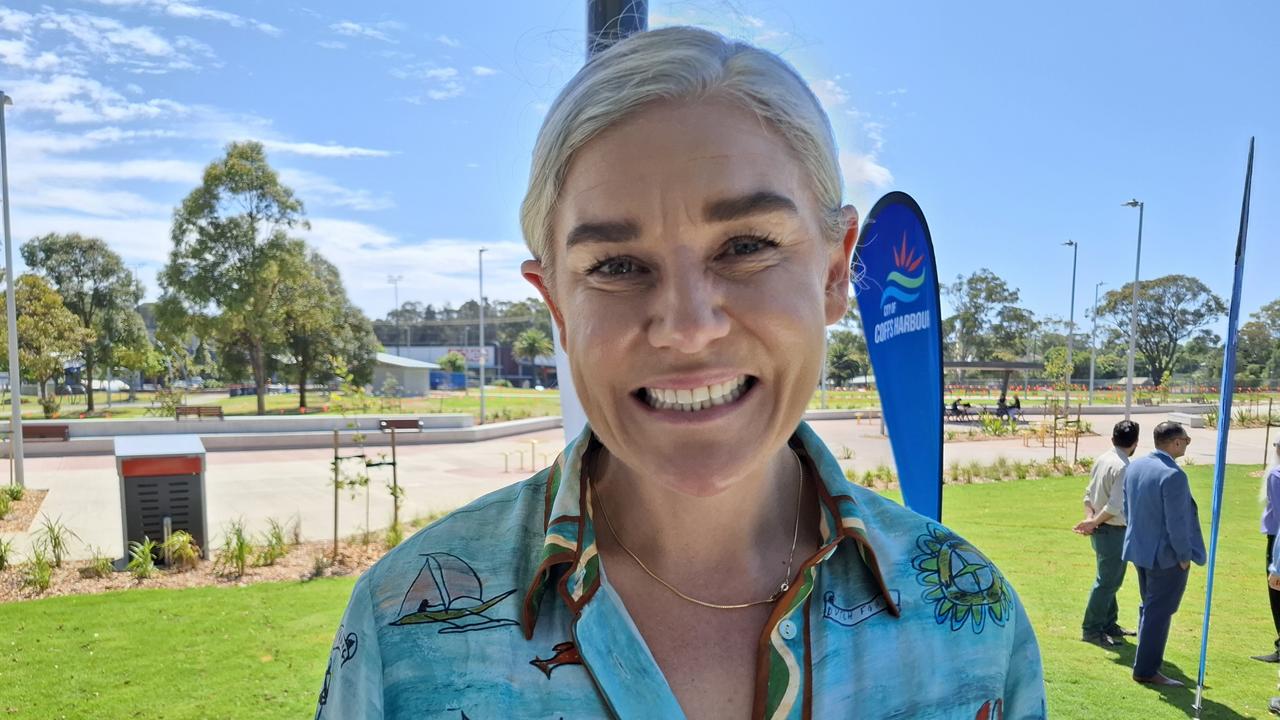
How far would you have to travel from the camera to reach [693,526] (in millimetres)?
1352

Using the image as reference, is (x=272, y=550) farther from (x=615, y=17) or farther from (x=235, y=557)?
(x=615, y=17)

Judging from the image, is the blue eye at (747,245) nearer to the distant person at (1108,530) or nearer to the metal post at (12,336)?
the distant person at (1108,530)

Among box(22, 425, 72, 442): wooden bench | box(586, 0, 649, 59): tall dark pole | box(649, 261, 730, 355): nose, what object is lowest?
box(22, 425, 72, 442): wooden bench

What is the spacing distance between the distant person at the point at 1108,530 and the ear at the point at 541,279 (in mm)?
6961

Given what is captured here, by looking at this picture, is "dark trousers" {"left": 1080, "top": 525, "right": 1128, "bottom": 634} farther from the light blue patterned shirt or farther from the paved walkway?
the paved walkway

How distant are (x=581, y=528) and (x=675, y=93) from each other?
651mm

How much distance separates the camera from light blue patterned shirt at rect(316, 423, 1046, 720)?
113 centimetres

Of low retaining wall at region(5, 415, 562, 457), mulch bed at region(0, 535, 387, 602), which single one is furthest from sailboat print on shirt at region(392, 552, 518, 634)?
low retaining wall at region(5, 415, 562, 457)

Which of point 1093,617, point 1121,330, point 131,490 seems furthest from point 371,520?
point 1121,330

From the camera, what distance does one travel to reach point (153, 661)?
20.2ft

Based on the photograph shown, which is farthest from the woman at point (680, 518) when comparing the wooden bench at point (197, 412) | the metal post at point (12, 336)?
the wooden bench at point (197, 412)

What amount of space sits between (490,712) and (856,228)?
0.96 meters

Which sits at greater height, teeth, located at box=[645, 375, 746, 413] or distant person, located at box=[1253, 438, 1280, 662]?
teeth, located at box=[645, 375, 746, 413]

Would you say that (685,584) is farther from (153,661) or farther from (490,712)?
(153,661)
